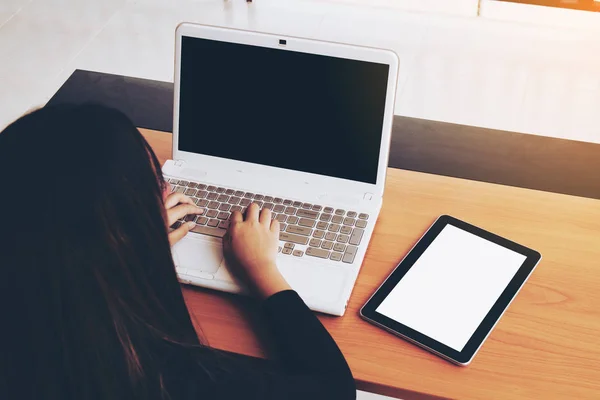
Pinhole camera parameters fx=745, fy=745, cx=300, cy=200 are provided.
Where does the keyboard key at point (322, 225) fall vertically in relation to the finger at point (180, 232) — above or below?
above

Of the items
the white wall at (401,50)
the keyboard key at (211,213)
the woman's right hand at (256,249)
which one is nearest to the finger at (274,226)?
the woman's right hand at (256,249)

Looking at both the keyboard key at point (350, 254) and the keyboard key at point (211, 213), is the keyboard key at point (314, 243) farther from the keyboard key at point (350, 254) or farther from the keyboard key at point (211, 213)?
the keyboard key at point (211, 213)

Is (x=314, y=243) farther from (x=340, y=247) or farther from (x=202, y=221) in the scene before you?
(x=202, y=221)

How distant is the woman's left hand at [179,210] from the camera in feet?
3.84

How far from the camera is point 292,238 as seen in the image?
1.17 m

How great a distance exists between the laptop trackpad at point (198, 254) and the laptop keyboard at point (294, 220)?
22mm

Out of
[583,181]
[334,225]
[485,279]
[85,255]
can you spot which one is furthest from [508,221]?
[583,181]

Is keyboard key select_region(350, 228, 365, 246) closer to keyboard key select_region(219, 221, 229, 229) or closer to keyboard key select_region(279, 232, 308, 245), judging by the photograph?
keyboard key select_region(279, 232, 308, 245)

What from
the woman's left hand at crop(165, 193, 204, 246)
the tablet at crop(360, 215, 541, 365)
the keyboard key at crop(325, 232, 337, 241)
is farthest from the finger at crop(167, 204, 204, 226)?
the tablet at crop(360, 215, 541, 365)

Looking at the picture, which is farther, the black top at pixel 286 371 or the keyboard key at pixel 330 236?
the keyboard key at pixel 330 236

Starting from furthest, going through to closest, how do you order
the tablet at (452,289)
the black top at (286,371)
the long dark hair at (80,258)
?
the tablet at (452,289), the black top at (286,371), the long dark hair at (80,258)

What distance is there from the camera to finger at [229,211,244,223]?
1182mm

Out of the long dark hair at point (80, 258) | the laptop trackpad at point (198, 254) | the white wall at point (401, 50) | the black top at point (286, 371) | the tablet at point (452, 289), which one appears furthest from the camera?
the white wall at point (401, 50)

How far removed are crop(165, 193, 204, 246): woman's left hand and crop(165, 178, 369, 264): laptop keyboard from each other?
0.01 metres
